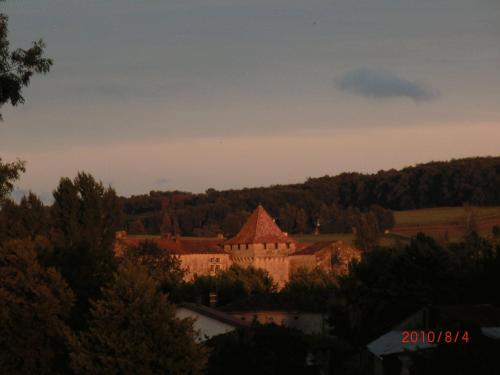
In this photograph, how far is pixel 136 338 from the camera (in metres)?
42.0

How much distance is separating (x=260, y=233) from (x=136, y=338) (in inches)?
3805

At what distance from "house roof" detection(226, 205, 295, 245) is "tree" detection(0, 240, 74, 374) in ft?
261

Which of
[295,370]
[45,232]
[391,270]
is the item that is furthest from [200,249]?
[295,370]

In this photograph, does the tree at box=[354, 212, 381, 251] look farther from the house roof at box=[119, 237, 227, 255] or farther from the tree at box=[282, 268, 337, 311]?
the tree at box=[282, 268, 337, 311]

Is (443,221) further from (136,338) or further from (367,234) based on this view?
(136,338)

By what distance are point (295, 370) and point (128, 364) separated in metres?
11.1

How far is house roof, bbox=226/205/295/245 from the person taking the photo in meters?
138

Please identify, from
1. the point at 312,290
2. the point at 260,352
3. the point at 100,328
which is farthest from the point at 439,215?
the point at 100,328

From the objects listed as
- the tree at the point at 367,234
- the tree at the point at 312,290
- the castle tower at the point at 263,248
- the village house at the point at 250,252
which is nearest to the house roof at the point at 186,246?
the village house at the point at 250,252

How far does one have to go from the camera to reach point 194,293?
91.9m

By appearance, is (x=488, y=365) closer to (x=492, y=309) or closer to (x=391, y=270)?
(x=492, y=309)

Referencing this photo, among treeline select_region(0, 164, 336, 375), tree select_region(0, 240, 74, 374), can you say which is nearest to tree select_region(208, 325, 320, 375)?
treeline select_region(0, 164, 336, 375)

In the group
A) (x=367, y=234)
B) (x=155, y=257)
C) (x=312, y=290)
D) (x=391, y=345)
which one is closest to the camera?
(x=391, y=345)

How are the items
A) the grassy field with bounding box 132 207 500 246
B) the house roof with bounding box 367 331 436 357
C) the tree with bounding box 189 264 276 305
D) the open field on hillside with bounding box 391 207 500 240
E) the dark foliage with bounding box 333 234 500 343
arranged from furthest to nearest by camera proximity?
the grassy field with bounding box 132 207 500 246 → the open field on hillside with bounding box 391 207 500 240 → the tree with bounding box 189 264 276 305 → the dark foliage with bounding box 333 234 500 343 → the house roof with bounding box 367 331 436 357
